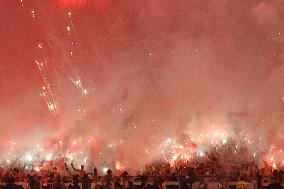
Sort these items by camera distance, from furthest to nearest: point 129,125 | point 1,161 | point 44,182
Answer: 1. point 1,161
2. point 129,125
3. point 44,182

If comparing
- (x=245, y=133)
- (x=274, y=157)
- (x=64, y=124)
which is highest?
(x=64, y=124)

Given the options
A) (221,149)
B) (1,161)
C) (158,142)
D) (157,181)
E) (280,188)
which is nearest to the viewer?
(280,188)

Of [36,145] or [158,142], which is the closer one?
[158,142]

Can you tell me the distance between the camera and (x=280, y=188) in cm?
1038

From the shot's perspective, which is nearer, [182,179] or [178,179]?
[182,179]

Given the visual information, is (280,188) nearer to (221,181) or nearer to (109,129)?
(221,181)

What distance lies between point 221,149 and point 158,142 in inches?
116

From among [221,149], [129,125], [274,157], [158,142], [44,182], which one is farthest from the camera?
[129,125]

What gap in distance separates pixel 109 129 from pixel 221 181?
9.56 metres

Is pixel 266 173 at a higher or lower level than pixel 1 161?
lower

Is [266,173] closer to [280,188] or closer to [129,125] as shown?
[280,188]

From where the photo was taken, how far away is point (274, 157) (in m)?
15.0

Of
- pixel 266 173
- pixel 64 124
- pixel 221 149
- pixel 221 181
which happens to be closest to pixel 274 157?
pixel 221 149

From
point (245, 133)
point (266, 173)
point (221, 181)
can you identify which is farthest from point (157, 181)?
point (245, 133)
